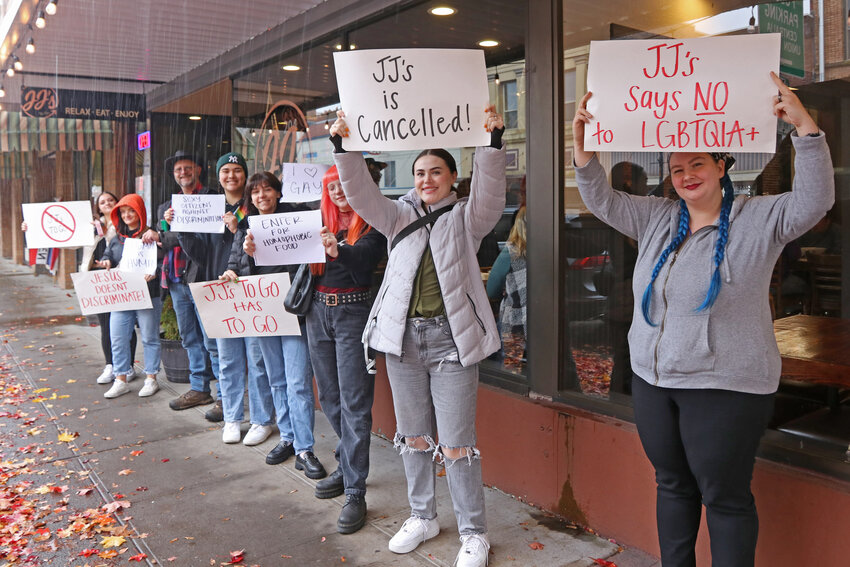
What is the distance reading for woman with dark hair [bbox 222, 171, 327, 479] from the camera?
4.39 m

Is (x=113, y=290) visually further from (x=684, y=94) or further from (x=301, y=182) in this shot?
(x=684, y=94)

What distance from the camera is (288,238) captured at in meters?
3.95

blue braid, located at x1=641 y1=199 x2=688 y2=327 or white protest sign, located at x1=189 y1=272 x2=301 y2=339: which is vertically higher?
blue braid, located at x1=641 y1=199 x2=688 y2=327

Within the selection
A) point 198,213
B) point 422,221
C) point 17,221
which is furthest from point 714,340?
point 17,221

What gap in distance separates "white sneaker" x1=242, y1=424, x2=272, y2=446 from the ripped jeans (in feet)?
6.60

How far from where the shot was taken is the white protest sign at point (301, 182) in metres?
4.75

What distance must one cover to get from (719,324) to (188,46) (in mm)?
6846

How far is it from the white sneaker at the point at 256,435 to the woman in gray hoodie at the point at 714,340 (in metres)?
3.25

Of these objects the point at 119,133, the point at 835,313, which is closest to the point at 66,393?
the point at 835,313

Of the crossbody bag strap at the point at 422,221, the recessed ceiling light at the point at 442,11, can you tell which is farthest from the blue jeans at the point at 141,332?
the crossbody bag strap at the point at 422,221

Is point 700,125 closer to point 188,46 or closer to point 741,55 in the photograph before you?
point 741,55

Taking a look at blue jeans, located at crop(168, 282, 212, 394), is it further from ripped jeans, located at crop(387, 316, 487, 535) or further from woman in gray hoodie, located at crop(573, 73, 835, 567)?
woman in gray hoodie, located at crop(573, 73, 835, 567)

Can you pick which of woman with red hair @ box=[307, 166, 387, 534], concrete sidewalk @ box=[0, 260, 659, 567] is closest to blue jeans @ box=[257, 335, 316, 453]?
concrete sidewalk @ box=[0, 260, 659, 567]

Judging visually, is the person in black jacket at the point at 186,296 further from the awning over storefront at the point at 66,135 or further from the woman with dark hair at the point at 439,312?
the awning over storefront at the point at 66,135
